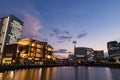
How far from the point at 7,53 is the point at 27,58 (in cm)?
1789

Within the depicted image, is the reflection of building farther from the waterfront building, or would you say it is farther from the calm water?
the calm water

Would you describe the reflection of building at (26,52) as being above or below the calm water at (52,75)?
above

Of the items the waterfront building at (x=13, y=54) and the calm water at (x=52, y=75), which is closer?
the calm water at (x=52, y=75)

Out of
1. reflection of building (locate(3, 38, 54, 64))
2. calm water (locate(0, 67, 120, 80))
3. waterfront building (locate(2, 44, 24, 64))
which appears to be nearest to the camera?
calm water (locate(0, 67, 120, 80))

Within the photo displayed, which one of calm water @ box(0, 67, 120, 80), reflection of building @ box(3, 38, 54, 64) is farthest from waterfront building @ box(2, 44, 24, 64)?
calm water @ box(0, 67, 120, 80)

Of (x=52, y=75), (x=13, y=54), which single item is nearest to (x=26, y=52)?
(x=13, y=54)

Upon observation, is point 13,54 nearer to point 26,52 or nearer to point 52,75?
point 26,52

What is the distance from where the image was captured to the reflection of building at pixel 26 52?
110812 mm

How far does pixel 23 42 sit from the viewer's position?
430ft

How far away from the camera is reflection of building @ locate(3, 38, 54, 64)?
110812 millimetres

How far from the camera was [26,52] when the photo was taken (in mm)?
119188

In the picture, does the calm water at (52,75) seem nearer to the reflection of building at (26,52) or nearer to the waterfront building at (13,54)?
the waterfront building at (13,54)

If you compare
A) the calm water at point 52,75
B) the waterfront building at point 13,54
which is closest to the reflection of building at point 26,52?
the waterfront building at point 13,54

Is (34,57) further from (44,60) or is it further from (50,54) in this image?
(50,54)
